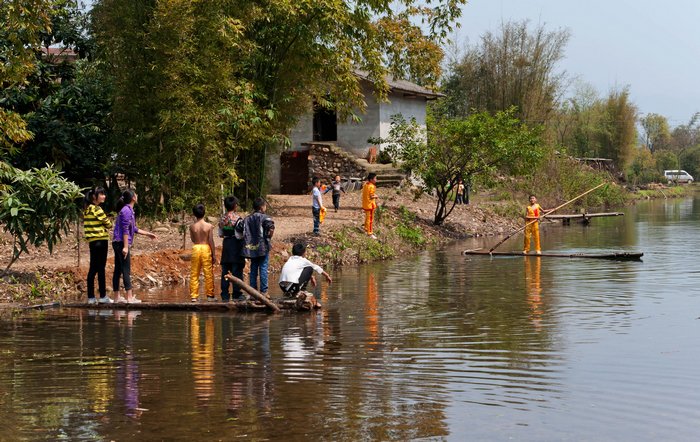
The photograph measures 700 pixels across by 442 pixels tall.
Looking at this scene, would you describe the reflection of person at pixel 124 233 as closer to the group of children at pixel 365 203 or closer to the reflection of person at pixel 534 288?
the reflection of person at pixel 534 288

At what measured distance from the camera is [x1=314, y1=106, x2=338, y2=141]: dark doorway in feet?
141

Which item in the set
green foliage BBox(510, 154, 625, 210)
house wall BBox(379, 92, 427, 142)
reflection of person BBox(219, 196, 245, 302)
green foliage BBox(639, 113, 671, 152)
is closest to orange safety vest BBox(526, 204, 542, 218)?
reflection of person BBox(219, 196, 245, 302)

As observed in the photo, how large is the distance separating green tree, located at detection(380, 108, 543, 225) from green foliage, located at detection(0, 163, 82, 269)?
1868cm

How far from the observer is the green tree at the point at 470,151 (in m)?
33.5

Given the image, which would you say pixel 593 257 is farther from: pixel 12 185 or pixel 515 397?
pixel 515 397

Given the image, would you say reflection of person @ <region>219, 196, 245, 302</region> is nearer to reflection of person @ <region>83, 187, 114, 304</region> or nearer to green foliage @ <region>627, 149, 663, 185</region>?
reflection of person @ <region>83, 187, 114, 304</region>

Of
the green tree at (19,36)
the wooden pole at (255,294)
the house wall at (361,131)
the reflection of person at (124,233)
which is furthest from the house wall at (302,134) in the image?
the wooden pole at (255,294)

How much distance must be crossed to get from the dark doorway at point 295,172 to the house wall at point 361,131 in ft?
5.91

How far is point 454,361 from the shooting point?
1138 centimetres

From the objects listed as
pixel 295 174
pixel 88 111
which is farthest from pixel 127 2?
pixel 295 174

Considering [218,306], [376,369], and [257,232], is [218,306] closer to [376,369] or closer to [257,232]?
[257,232]

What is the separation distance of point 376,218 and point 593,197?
89.5 feet

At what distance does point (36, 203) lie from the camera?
1678cm

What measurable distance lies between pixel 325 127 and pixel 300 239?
1880 centimetres
